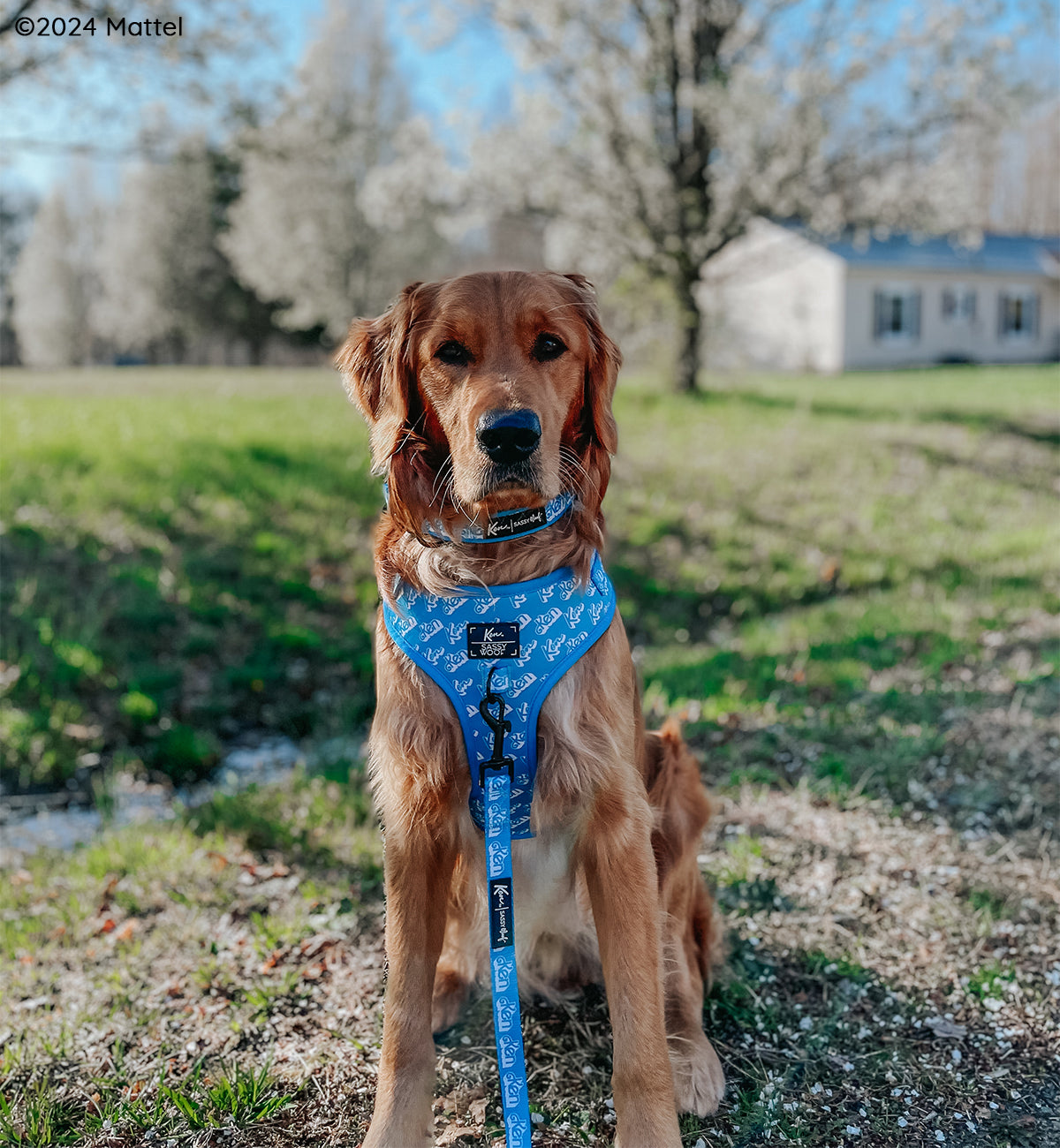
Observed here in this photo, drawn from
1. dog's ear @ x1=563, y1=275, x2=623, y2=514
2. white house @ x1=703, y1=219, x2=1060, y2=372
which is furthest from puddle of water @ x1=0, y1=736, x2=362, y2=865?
white house @ x1=703, y1=219, x2=1060, y2=372

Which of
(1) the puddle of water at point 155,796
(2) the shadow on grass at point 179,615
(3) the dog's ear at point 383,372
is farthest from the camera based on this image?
(2) the shadow on grass at point 179,615

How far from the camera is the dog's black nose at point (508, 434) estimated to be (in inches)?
82.8

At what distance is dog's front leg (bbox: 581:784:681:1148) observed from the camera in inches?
85.5

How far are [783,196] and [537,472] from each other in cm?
1301

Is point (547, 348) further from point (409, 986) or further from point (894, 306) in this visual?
point (894, 306)

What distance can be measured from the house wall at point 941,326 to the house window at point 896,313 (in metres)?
0.12

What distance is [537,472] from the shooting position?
216 centimetres

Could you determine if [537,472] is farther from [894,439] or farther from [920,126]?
[920,126]

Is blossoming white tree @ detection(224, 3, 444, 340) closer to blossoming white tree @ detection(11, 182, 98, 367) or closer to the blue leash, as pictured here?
blossoming white tree @ detection(11, 182, 98, 367)

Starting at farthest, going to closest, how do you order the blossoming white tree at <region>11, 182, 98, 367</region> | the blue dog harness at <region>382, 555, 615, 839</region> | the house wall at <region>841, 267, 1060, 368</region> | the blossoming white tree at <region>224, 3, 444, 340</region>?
the blossoming white tree at <region>11, 182, 98, 367</region>
the blossoming white tree at <region>224, 3, 444, 340</region>
the house wall at <region>841, 267, 1060, 368</region>
the blue dog harness at <region>382, 555, 615, 839</region>

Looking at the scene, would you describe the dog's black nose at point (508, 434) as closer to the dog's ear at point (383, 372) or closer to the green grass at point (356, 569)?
the dog's ear at point (383, 372)

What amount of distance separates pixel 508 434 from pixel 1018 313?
35.1 meters

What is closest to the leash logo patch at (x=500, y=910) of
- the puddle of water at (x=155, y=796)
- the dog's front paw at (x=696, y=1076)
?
the dog's front paw at (x=696, y=1076)

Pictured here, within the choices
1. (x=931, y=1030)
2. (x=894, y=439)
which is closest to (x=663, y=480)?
(x=894, y=439)
